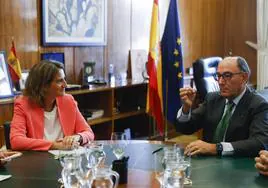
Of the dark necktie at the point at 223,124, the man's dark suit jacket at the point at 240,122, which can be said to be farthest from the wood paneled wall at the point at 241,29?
the dark necktie at the point at 223,124

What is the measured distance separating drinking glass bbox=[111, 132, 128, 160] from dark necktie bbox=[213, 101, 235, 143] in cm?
62

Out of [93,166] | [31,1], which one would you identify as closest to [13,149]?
[93,166]

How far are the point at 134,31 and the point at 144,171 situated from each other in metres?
3.50

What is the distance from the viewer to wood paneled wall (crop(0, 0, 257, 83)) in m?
3.77

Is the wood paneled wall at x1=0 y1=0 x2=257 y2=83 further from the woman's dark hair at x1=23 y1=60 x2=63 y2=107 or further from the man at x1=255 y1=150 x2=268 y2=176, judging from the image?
the man at x1=255 y1=150 x2=268 y2=176

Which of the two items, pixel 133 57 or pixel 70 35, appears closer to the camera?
pixel 70 35

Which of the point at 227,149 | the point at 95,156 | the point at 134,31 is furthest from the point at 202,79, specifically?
the point at 95,156

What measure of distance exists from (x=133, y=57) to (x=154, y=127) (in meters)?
0.91

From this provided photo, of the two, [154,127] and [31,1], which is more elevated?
[31,1]

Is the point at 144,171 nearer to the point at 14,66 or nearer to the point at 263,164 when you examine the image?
the point at 263,164

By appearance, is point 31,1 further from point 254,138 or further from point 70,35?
point 254,138

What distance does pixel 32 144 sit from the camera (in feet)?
7.68

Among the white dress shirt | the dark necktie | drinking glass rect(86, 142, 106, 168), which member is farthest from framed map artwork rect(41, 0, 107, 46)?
drinking glass rect(86, 142, 106, 168)

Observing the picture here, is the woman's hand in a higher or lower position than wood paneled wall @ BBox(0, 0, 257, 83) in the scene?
lower
